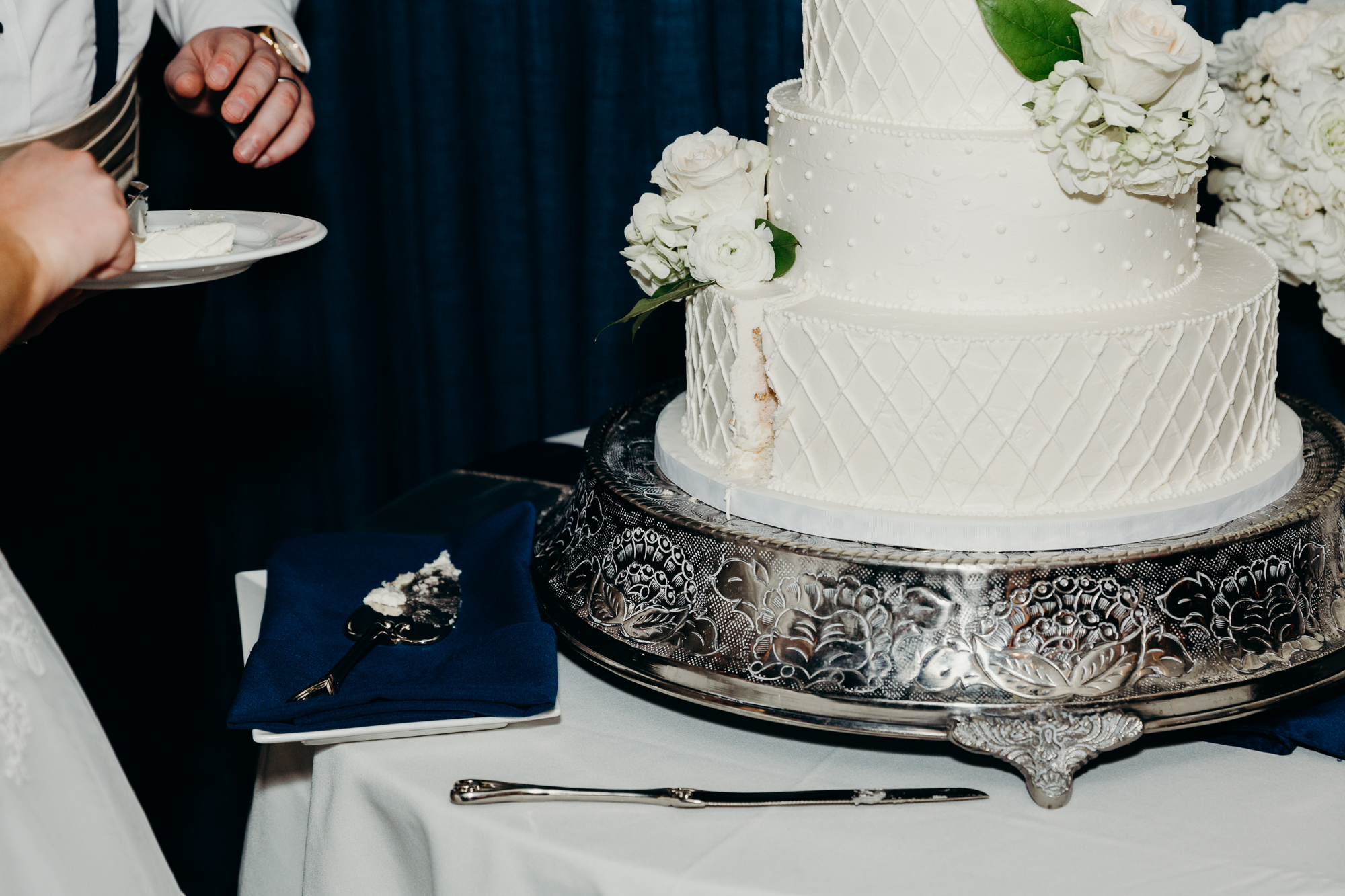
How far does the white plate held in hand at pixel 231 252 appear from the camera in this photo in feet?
4.57

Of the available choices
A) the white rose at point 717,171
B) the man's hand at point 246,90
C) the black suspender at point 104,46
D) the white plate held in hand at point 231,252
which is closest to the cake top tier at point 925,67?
the white rose at point 717,171

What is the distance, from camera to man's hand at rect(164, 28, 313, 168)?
73.5 inches

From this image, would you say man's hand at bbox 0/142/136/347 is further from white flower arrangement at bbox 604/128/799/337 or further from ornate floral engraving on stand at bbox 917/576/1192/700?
ornate floral engraving on stand at bbox 917/576/1192/700

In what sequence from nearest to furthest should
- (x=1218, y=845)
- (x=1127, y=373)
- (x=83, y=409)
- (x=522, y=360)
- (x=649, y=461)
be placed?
(x=1218, y=845), (x=1127, y=373), (x=649, y=461), (x=83, y=409), (x=522, y=360)

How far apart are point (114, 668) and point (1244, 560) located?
6.29 ft

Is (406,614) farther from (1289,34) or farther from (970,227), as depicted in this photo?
(1289,34)

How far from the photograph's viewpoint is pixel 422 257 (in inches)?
136

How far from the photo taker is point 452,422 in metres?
3.55

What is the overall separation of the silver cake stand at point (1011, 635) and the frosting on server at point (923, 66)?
0.54 metres

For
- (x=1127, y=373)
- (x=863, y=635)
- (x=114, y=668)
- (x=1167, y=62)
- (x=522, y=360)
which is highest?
(x=1167, y=62)

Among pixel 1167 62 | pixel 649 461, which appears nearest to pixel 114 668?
pixel 649 461

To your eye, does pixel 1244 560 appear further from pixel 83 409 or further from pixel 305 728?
pixel 83 409

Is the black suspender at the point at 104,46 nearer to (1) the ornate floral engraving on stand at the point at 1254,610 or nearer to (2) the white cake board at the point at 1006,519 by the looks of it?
(2) the white cake board at the point at 1006,519

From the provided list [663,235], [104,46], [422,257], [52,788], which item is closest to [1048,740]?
[663,235]
